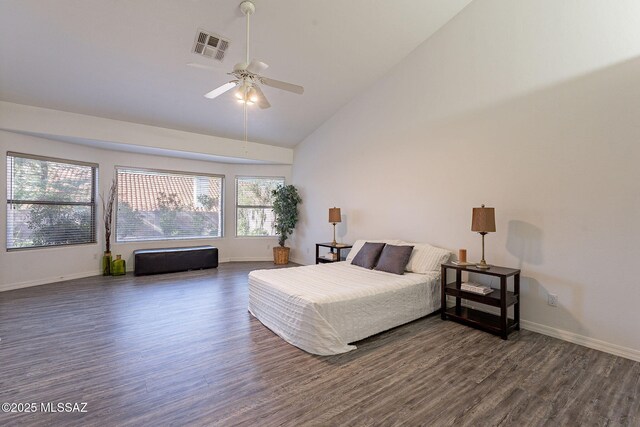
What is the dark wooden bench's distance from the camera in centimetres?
563

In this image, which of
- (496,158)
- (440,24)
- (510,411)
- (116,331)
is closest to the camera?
(510,411)

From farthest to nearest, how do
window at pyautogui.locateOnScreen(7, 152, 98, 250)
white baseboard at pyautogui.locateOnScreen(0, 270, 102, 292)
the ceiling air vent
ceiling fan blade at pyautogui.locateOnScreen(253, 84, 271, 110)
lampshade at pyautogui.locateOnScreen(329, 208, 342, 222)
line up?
lampshade at pyautogui.locateOnScreen(329, 208, 342, 222), window at pyautogui.locateOnScreen(7, 152, 98, 250), white baseboard at pyautogui.locateOnScreen(0, 270, 102, 292), the ceiling air vent, ceiling fan blade at pyautogui.locateOnScreen(253, 84, 271, 110)

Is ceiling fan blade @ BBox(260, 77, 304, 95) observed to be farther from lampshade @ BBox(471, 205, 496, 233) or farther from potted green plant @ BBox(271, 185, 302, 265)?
potted green plant @ BBox(271, 185, 302, 265)

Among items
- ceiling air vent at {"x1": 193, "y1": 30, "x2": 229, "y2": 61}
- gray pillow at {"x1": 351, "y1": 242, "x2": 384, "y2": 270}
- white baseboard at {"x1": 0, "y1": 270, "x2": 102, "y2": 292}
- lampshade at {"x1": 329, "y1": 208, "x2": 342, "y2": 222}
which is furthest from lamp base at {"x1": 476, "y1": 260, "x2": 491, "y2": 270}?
white baseboard at {"x1": 0, "y1": 270, "x2": 102, "y2": 292}

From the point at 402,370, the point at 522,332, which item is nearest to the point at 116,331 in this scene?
the point at 402,370

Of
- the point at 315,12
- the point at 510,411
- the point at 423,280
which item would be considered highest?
the point at 315,12

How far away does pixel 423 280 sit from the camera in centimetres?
357

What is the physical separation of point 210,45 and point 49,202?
4.06 m

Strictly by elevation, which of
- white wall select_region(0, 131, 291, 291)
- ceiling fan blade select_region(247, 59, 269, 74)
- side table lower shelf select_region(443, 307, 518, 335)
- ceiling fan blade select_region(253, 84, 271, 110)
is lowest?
side table lower shelf select_region(443, 307, 518, 335)

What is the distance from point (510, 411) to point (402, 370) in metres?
0.75

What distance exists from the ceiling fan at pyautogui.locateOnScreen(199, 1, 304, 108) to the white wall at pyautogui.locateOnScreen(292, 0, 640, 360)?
2225mm

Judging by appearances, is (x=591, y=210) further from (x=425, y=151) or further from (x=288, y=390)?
(x=288, y=390)

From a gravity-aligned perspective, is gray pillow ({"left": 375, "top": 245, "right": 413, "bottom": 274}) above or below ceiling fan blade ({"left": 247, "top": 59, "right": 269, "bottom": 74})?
below

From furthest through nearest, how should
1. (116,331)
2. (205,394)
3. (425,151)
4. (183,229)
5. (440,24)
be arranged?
(183,229)
(425,151)
(440,24)
(116,331)
(205,394)
